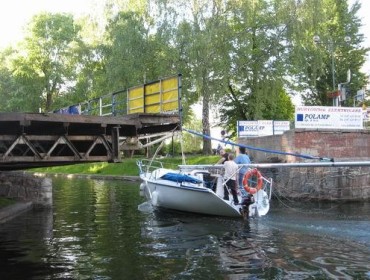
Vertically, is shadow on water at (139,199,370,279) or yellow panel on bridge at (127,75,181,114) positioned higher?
yellow panel on bridge at (127,75,181,114)

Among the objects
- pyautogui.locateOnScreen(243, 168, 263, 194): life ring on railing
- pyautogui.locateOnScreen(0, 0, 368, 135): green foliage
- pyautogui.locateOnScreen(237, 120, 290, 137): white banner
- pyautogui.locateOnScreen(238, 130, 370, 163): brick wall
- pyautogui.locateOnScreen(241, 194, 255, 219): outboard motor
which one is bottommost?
pyautogui.locateOnScreen(241, 194, 255, 219): outboard motor

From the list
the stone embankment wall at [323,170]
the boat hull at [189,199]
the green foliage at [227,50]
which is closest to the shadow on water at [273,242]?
the boat hull at [189,199]

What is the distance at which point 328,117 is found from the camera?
24156mm

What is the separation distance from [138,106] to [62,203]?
890 cm

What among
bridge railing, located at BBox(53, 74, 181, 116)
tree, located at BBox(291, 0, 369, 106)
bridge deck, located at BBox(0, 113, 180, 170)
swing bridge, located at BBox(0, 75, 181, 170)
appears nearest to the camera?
bridge deck, located at BBox(0, 113, 180, 170)

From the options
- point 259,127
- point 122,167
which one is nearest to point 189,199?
point 259,127

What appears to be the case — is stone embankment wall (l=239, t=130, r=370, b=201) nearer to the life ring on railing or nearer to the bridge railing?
the life ring on railing

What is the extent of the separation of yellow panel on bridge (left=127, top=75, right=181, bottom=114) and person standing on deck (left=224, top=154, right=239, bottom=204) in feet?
11.0

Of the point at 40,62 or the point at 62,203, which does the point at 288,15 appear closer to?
the point at 62,203

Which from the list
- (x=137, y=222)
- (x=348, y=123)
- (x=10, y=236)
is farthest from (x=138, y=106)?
(x=348, y=123)

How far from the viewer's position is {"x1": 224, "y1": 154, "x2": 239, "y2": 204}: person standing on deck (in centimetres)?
1695

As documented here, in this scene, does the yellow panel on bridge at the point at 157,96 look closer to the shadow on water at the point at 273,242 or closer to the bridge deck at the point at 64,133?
the bridge deck at the point at 64,133

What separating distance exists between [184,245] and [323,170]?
39.5 feet

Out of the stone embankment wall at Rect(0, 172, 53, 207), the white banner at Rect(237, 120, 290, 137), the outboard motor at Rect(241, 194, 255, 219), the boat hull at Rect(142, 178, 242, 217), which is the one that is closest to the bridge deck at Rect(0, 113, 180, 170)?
the boat hull at Rect(142, 178, 242, 217)
